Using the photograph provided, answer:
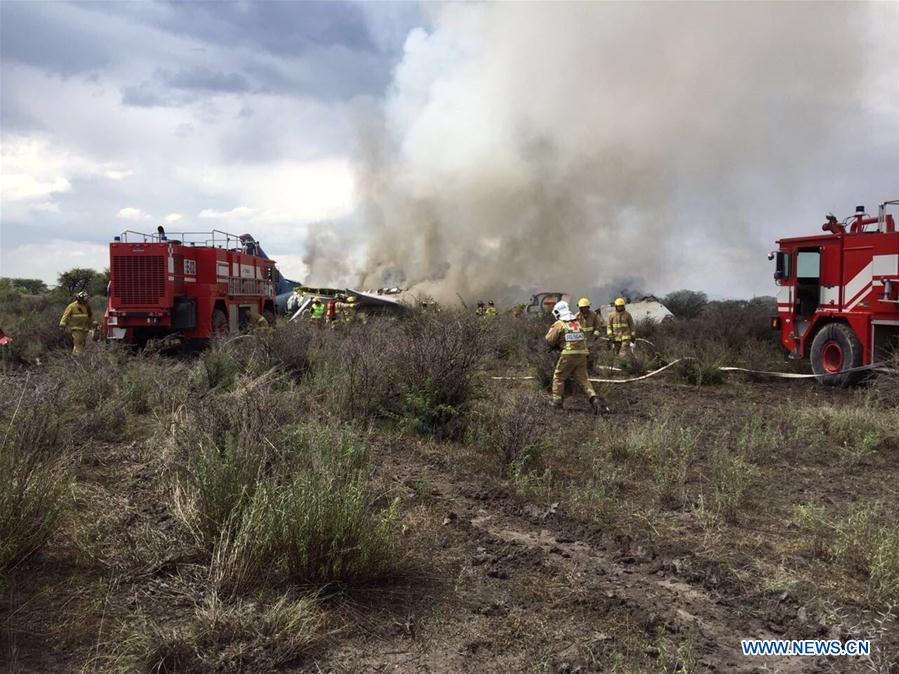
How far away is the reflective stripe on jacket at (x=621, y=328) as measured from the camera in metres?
13.5

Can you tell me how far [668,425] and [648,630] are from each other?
14.5 feet

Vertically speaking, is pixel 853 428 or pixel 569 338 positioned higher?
pixel 569 338

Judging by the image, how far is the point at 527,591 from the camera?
11.2 ft

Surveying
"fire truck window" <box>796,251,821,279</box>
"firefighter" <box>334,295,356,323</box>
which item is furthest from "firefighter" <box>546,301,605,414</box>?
"firefighter" <box>334,295,356,323</box>

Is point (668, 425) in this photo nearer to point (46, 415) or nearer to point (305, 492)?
point (305, 492)

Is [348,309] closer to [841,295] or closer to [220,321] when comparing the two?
[220,321]

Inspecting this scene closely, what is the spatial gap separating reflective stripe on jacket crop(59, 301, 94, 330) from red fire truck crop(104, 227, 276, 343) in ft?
1.89

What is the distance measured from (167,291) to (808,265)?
12383mm

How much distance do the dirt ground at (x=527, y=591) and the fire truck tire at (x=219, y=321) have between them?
Result: 9.64 m

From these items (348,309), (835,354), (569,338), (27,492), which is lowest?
(27,492)

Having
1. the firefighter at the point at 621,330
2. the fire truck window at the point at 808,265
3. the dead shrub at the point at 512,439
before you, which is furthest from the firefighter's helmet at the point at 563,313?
the fire truck window at the point at 808,265

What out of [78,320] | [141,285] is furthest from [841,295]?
[78,320]

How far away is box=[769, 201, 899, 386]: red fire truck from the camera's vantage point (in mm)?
9961

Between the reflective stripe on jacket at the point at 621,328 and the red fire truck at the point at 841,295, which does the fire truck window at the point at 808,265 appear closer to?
the red fire truck at the point at 841,295
